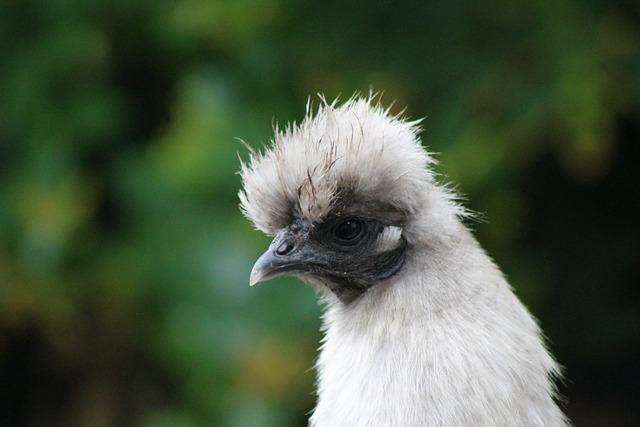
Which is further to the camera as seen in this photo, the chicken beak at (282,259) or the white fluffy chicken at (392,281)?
the chicken beak at (282,259)

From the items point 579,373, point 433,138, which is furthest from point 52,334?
point 579,373

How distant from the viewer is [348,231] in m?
2.28

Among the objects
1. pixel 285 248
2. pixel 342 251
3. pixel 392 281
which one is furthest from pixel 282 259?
pixel 392 281

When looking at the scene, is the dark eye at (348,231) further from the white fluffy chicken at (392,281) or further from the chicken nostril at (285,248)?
the chicken nostril at (285,248)

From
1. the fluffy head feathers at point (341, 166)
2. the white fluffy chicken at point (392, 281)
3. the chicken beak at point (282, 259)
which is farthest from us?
the chicken beak at point (282, 259)

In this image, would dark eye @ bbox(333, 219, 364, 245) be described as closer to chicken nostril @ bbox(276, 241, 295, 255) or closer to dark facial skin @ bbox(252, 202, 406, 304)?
dark facial skin @ bbox(252, 202, 406, 304)

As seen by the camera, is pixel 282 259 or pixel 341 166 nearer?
pixel 341 166

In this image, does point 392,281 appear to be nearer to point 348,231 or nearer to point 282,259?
point 348,231

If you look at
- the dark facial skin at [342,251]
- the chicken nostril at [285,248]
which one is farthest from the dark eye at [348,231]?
the chicken nostril at [285,248]

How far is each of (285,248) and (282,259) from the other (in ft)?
0.11

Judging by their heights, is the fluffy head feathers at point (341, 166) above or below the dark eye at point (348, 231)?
above

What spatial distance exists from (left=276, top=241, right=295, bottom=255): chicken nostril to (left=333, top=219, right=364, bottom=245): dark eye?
124 millimetres

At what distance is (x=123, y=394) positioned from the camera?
429cm

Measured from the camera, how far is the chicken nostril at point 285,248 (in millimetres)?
2307
